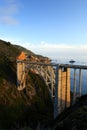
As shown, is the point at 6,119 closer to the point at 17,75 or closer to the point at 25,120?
the point at 25,120

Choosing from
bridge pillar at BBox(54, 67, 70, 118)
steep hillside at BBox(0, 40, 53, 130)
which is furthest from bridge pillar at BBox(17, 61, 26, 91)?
bridge pillar at BBox(54, 67, 70, 118)

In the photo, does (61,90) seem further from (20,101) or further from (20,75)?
(20,75)

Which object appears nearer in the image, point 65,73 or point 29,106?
point 65,73

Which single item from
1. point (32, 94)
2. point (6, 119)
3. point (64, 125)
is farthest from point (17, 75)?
point (64, 125)

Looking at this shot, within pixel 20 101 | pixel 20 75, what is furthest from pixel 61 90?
pixel 20 75

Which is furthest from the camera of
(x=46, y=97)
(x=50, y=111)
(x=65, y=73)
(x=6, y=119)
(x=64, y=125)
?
(x=46, y=97)

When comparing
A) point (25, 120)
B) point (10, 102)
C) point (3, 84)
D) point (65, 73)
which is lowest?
point (25, 120)

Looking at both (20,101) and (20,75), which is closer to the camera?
(20,101)
